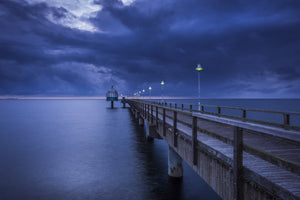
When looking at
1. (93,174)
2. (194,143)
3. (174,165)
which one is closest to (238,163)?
(194,143)

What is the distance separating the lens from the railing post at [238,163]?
146 inches

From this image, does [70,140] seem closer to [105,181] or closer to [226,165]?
[105,181]

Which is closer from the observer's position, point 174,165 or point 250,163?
point 250,163

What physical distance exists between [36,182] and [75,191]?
3528 millimetres

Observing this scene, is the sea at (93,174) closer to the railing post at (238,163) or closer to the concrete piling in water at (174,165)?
the concrete piling in water at (174,165)

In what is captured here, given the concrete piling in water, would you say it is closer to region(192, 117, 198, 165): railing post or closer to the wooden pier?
the wooden pier

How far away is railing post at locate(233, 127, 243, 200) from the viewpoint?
3718mm

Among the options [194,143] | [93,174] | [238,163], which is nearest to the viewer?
[238,163]

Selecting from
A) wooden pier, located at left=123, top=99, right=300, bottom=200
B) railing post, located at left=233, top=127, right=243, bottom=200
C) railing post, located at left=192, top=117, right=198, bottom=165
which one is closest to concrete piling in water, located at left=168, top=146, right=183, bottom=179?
wooden pier, located at left=123, top=99, right=300, bottom=200

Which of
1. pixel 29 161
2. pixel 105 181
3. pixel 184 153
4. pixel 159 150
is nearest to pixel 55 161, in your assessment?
pixel 29 161

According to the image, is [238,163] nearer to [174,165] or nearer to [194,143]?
[194,143]

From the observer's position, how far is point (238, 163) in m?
3.83

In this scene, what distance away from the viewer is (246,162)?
177 inches

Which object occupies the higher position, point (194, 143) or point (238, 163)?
point (238, 163)
